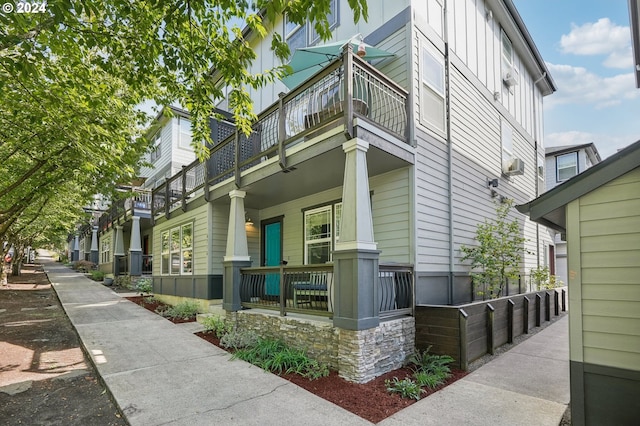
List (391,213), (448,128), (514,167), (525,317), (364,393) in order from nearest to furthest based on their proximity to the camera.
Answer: (364,393)
(391,213)
(448,128)
(525,317)
(514,167)

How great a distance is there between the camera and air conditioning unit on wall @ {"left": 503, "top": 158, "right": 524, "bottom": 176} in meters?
9.90

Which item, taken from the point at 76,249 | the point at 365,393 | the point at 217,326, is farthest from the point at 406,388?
the point at 76,249

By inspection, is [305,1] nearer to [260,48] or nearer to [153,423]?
[153,423]

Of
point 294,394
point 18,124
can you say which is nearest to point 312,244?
point 294,394

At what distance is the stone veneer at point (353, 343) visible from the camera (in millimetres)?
5066

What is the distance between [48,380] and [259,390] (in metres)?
3.30

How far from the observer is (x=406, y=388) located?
4684 mm

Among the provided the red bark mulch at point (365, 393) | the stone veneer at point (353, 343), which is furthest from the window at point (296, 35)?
the red bark mulch at point (365, 393)

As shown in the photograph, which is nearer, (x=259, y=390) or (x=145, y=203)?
(x=259, y=390)

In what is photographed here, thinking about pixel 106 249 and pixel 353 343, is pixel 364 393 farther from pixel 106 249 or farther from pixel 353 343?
pixel 106 249

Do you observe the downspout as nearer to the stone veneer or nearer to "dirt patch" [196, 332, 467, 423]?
the stone veneer

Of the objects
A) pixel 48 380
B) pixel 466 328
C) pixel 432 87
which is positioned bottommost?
pixel 48 380

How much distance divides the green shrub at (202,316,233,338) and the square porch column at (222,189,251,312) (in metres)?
0.33

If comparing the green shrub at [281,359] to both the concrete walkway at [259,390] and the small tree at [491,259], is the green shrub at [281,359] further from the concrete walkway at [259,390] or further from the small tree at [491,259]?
the small tree at [491,259]
